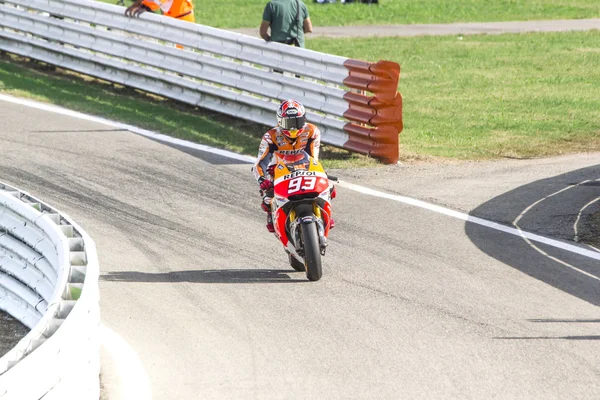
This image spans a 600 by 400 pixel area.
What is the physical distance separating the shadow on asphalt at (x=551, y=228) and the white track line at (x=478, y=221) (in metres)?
0.10

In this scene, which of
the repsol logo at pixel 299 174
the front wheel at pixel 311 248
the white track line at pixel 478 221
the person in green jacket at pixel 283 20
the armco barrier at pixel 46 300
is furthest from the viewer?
the person in green jacket at pixel 283 20

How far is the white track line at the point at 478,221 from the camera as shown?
10.4 meters

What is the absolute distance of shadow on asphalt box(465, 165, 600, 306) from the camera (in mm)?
9539

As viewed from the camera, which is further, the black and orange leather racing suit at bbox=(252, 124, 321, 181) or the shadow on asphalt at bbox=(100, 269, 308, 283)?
the black and orange leather racing suit at bbox=(252, 124, 321, 181)

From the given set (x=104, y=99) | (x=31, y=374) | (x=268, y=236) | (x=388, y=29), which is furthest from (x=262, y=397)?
(x=388, y=29)

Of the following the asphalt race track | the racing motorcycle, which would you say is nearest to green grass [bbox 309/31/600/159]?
the asphalt race track

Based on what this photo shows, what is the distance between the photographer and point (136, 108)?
54.2 feet

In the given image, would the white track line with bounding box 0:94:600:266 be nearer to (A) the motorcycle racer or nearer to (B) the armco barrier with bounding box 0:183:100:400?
(A) the motorcycle racer

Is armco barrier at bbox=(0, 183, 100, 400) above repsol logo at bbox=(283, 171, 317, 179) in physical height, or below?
below

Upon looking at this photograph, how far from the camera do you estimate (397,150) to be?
13820 mm

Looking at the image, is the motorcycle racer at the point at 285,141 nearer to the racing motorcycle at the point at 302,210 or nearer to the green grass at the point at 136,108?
the racing motorcycle at the point at 302,210

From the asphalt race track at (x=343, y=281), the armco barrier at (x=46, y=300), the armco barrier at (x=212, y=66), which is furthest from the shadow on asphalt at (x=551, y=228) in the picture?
the armco barrier at (x=46, y=300)

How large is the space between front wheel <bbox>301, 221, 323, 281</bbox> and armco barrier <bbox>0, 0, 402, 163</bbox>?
4.59 m

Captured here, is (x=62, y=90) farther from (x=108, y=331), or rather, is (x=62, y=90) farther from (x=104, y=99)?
(x=108, y=331)
